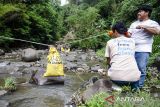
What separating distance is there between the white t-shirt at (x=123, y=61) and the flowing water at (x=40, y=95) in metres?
2.06

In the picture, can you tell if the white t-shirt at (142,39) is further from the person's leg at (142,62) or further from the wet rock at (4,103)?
the wet rock at (4,103)

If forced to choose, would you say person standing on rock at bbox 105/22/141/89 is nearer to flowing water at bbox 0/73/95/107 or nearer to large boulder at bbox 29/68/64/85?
flowing water at bbox 0/73/95/107

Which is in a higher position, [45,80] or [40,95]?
[45,80]

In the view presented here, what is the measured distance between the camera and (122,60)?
20.3 ft

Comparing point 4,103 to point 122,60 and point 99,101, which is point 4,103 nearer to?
point 122,60

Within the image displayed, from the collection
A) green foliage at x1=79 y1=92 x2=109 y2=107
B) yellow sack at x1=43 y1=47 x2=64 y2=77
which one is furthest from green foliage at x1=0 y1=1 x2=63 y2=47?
green foliage at x1=79 y1=92 x2=109 y2=107

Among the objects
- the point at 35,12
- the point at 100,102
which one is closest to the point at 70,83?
the point at 100,102

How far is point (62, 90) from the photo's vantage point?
980 centimetres

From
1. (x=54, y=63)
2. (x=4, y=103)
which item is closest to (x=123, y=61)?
(x=4, y=103)

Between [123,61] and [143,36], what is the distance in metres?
0.90

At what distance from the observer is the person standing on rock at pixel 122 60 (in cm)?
614

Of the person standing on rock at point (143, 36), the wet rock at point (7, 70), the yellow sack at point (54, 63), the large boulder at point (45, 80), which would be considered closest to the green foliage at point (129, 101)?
the person standing on rock at point (143, 36)

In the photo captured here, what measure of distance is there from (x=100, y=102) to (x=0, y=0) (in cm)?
2545

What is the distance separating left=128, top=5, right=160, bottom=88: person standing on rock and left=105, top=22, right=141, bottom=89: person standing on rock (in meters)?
0.49
